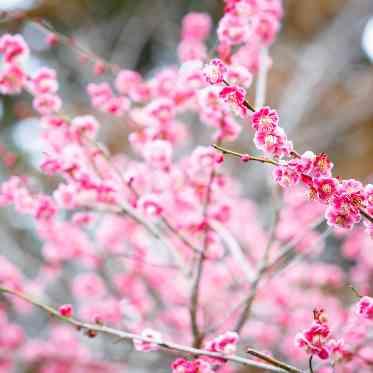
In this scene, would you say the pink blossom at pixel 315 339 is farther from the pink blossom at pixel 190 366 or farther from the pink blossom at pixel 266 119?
the pink blossom at pixel 266 119

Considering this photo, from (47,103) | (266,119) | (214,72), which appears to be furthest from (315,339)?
(47,103)

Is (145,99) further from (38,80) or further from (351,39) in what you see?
(351,39)

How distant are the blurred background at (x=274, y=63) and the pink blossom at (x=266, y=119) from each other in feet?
14.2

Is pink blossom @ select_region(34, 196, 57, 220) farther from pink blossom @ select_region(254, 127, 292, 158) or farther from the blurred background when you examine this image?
the blurred background

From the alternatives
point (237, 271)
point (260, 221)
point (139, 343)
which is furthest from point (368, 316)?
point (260, 221)

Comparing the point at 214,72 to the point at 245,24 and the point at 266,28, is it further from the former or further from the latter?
the point at 266,28

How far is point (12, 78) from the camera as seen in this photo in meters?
2.05

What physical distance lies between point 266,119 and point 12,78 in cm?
136

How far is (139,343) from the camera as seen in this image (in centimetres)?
143

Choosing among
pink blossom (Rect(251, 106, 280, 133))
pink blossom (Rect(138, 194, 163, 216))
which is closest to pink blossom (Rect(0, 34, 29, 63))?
pink blossom (Rect(138, 194, 163, 216))

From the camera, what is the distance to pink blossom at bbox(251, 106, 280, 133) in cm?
115

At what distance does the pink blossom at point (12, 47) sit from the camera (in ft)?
6.40

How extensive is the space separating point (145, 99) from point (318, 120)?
18.0 ft

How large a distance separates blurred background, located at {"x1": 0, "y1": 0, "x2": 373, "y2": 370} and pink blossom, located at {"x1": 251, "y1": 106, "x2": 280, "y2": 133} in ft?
14.2
